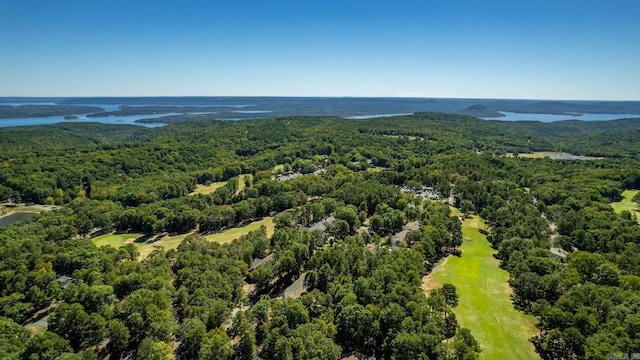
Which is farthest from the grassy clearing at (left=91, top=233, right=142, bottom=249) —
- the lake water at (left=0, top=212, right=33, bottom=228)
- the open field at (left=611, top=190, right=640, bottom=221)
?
the open field at (left=611, top=190, right=640, bottom=221)

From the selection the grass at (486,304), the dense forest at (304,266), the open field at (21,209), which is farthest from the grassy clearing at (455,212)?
the open field at (21,209)

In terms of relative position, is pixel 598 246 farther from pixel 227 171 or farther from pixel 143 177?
pixel 143 177

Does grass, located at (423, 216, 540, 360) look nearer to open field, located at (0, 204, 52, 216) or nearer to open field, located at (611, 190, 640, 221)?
open field, located at (611, 190, 640, 221)

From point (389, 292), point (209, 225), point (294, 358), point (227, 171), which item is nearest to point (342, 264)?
point (389, 292)

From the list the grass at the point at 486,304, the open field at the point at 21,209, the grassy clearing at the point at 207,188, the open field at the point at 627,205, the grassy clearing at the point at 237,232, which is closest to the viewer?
the grass at the point at 486,304

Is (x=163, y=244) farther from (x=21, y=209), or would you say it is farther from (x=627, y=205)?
(x=627, y=205)

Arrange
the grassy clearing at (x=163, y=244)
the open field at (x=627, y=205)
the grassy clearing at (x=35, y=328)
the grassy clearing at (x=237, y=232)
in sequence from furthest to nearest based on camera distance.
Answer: the open field at (x=627, y=205) → the grassy clearing at (x=237, y=232) → the grassy clearing at (x=163, y=244) → the grassy clearing at (x=35, y=328)

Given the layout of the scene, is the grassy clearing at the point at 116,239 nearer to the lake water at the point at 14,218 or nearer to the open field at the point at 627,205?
the lake water at the point at 14,218
